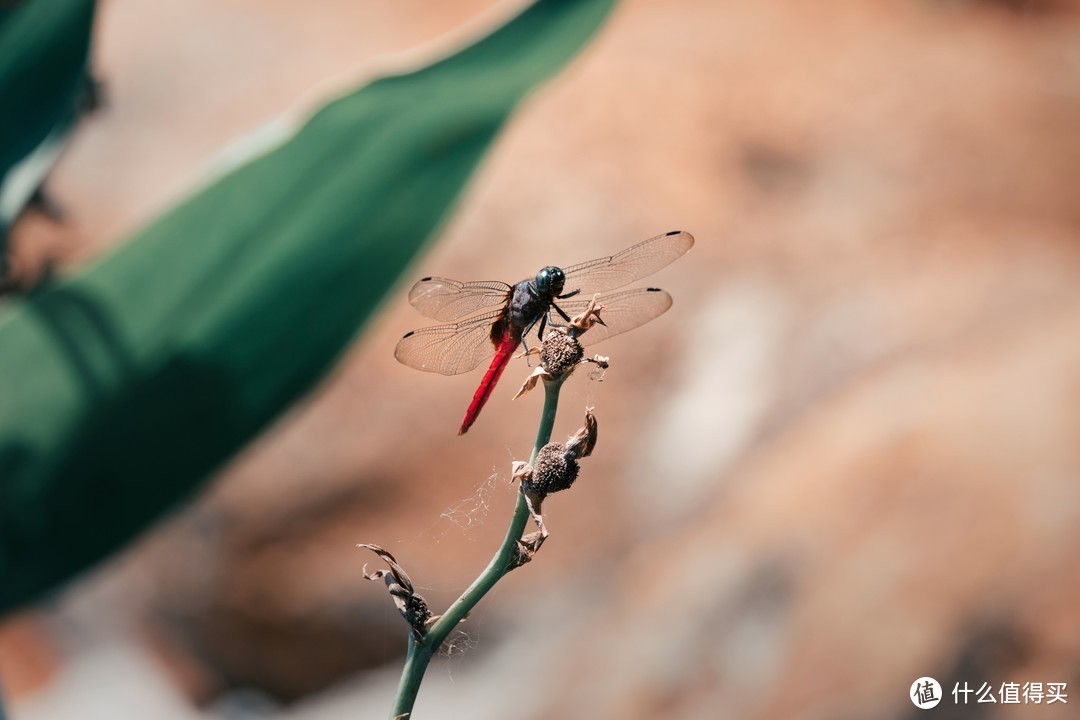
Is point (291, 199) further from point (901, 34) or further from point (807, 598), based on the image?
point (901, 34)

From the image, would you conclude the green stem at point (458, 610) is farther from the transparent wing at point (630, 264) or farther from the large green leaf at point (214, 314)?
the large green leaf at point (214, 314)

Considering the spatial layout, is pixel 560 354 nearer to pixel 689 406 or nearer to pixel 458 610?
pixel 458 610

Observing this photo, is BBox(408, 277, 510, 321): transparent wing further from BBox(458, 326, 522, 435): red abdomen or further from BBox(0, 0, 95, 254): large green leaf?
BBox(0, 0, 95, 254): large green leaf

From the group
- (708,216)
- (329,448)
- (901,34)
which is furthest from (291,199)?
(901,34)

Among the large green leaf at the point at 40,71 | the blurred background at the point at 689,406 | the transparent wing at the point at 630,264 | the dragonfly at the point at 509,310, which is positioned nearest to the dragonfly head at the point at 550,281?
the dragonfly at the point at 509,310

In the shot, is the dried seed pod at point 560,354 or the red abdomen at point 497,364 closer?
the dried seed pod at point 560,354

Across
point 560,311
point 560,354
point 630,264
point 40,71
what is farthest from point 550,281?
point 40,71

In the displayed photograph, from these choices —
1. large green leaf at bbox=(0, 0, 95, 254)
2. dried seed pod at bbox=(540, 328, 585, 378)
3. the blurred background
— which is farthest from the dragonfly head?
the blurred background

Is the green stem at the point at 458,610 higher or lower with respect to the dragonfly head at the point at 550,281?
higher
